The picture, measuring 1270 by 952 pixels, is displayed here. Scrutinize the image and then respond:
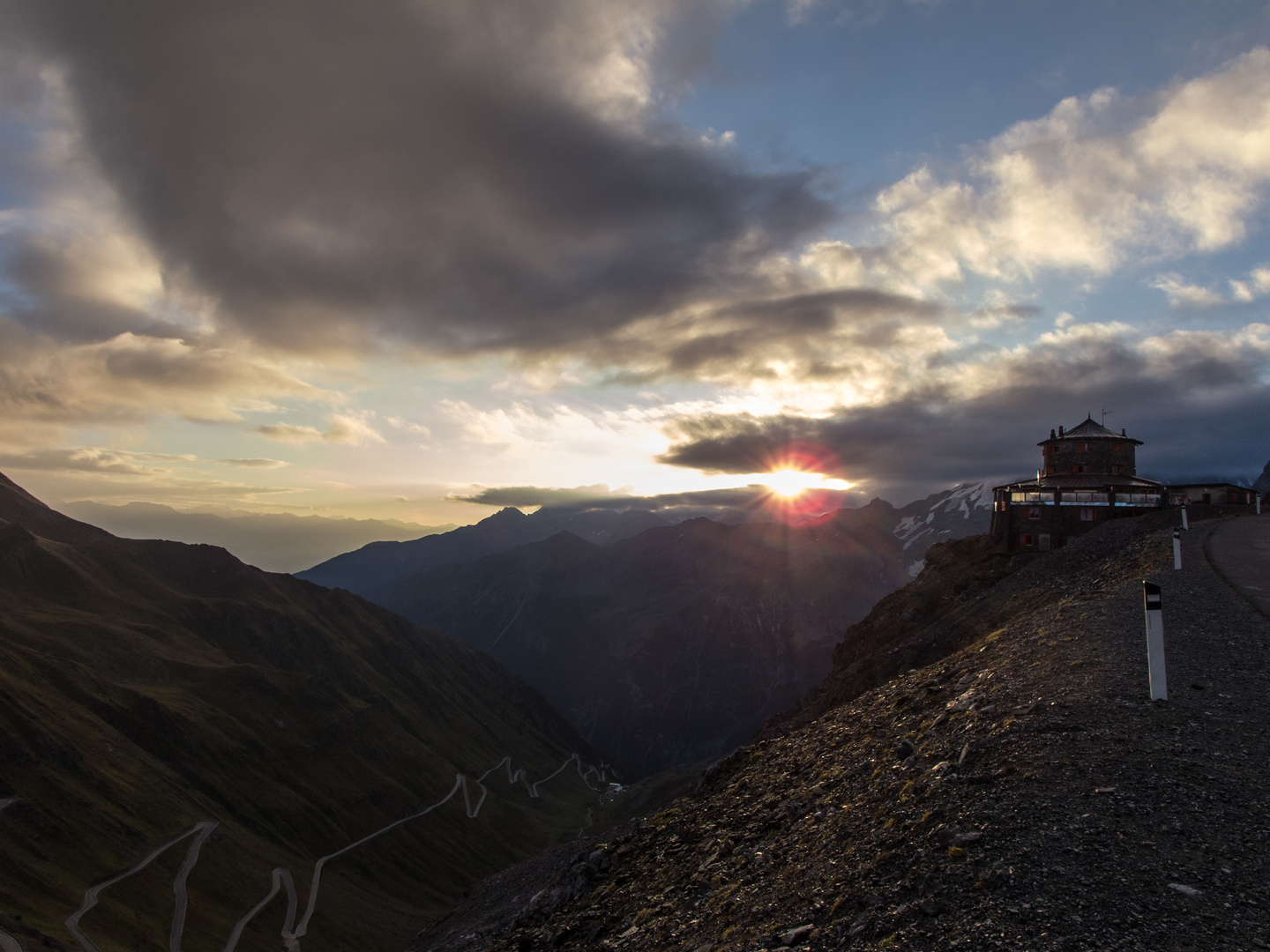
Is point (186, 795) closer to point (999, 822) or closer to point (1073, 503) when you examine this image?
point (1073, 503)

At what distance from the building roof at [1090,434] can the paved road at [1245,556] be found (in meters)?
32.4

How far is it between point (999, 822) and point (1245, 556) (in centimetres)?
3472

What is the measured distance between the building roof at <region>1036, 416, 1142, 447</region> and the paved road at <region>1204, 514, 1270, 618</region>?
3244cm

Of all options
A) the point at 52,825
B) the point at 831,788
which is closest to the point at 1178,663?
the point at 831,788

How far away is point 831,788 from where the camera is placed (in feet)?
57.2

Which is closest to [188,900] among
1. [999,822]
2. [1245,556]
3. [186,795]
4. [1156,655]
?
[186,795]

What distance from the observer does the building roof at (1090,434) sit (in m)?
80.2

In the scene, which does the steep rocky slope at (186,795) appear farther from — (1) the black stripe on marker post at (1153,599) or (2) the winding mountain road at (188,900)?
(1) the black stripe on marker post at (1153,599)

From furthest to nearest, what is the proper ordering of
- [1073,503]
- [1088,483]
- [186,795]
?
[186,795] < [1088,483] < [1073,503]

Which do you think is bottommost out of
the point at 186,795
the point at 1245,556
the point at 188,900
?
the point at 188,900

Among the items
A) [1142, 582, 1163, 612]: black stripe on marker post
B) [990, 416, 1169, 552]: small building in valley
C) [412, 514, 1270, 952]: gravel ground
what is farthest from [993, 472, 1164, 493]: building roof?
[1142, 582, 1163, 612]: black stripe on marker post

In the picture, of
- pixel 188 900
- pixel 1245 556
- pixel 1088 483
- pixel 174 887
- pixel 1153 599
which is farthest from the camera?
pixel 174 887

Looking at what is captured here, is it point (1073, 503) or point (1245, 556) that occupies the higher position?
point (1073, 503)

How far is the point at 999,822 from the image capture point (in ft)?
38.1
